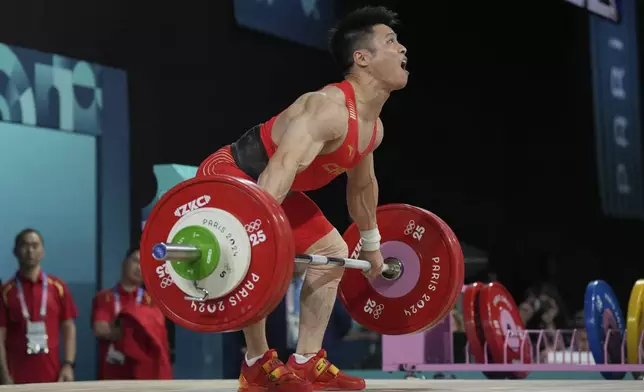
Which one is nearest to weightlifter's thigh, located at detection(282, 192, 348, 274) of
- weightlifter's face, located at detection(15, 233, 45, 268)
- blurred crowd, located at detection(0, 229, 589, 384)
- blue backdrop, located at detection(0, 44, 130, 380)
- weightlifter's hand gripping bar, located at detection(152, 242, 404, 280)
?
weightlifter's hand gripping bar, located at detection(152, 242, 404, 280)

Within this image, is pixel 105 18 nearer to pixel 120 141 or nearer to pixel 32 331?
pixel 120 141

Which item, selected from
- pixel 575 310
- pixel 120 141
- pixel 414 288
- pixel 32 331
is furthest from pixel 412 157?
pixel 414 288

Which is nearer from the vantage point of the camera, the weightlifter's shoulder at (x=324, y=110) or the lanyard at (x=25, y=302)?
the weightlifter's shoulder at (x=324, y=110)

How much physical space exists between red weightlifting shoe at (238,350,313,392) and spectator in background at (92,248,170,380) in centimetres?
265

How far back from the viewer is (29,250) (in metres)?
5.62

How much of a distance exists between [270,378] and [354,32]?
1175mm

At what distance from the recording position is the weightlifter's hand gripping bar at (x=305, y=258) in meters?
2.66

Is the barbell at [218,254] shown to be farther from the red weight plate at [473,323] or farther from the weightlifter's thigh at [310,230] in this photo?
the red weight plate at [473,323]

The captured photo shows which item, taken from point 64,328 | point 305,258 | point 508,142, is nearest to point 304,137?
point 305,258

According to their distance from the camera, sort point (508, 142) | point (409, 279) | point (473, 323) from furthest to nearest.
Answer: point (508, 142) < point (473, 323) < point (409, 279)

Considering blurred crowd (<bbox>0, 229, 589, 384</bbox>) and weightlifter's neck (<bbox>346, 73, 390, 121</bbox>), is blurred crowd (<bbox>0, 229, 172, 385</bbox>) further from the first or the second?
weightlifter's neck (<bbox>346, 73, 390, 121</bbox>)

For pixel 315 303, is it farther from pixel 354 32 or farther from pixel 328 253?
pixel 354 32

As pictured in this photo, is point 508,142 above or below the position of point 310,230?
above

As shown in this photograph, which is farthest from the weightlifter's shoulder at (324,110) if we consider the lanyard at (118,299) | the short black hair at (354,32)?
the lanyard at (118,299)
